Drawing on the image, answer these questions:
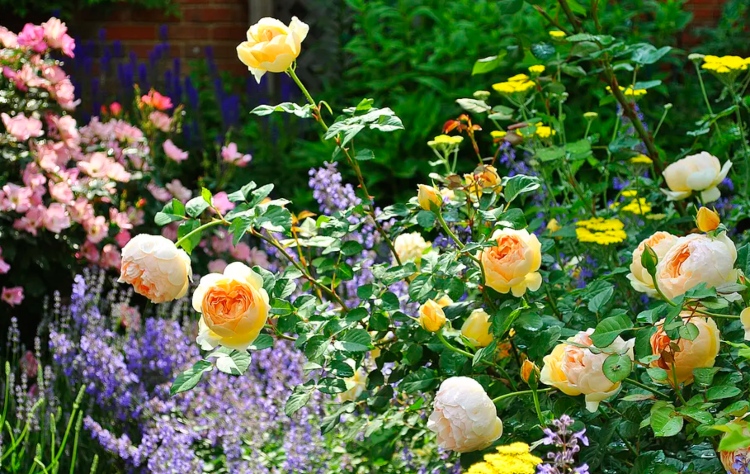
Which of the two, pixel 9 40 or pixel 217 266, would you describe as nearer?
pixel 9 40

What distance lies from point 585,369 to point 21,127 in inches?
83.9

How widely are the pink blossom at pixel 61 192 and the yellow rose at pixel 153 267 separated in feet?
5.31

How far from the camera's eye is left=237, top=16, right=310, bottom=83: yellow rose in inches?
58.4

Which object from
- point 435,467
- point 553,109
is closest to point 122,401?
point 435,467

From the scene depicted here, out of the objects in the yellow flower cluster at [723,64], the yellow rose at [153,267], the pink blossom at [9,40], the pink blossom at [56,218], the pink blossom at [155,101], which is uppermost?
the pink blossom at [9,40]

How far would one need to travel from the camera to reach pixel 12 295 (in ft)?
9.26

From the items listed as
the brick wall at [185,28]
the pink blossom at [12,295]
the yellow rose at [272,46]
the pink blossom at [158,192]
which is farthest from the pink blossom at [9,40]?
the brick wall at [185,28]

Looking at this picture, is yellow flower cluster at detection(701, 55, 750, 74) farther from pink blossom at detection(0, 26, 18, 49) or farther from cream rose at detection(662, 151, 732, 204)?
pink blossom at detection(0, 26, 18, 49)

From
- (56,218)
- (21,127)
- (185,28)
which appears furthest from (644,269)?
(185,28)

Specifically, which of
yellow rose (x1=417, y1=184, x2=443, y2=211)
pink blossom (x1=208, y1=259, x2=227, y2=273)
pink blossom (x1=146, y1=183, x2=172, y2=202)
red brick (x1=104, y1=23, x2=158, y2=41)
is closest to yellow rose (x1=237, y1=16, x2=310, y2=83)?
yellow rose (x1=417, y1=184, x2=443, y2=211)

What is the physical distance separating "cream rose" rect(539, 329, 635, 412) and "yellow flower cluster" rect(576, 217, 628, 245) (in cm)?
40

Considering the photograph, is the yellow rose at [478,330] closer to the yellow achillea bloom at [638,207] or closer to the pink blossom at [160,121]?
the yellow achillea bloom at [638,207]

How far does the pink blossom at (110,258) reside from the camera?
2.96 meters

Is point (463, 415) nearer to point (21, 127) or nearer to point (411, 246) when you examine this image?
point (411, 246)
